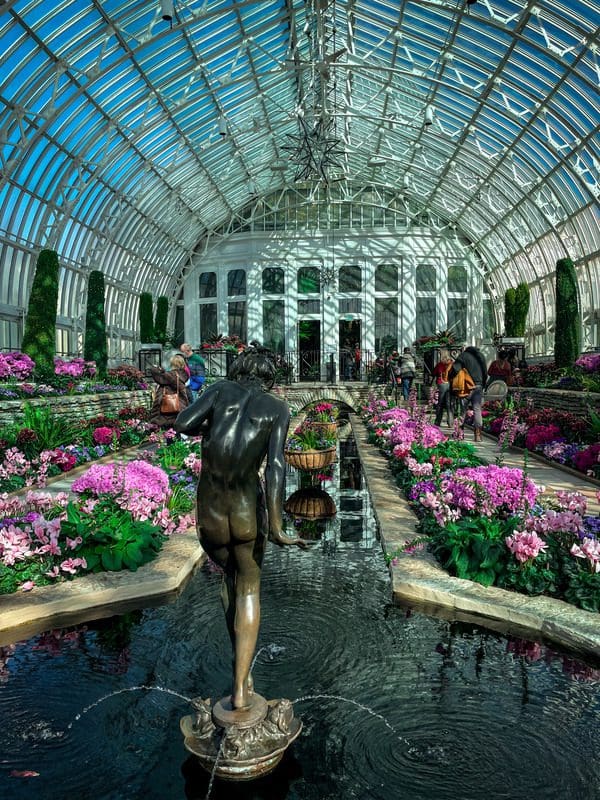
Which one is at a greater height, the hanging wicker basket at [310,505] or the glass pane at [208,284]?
the glass pane at [208,284]

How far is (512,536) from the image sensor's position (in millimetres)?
4375

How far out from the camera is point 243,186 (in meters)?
33.0

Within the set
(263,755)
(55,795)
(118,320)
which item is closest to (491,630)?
(263,755)

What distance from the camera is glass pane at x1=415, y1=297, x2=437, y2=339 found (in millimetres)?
33156

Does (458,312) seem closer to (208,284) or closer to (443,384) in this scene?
(208,284)

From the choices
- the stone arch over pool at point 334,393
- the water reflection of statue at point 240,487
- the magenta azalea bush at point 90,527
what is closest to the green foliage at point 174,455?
the magenta azalea bush at point 90,527

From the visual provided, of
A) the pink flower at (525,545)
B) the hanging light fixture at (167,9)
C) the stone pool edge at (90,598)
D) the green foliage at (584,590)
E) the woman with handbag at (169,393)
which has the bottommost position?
the stone pool edge at (90,598)

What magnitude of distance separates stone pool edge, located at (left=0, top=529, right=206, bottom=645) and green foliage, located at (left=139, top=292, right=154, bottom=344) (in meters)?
26.4

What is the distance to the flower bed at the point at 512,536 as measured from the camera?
13.6ft

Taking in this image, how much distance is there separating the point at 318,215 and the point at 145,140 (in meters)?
11.9

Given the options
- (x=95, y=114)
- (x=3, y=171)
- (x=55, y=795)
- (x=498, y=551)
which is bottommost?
(x=55, y=795)

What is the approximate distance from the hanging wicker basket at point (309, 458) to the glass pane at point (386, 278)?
25.7 metres

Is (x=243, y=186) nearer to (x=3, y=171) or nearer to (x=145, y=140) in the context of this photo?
(x=145, y=140)

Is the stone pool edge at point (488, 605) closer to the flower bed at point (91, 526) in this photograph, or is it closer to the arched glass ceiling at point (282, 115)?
the flower bed at point (91, 526)
